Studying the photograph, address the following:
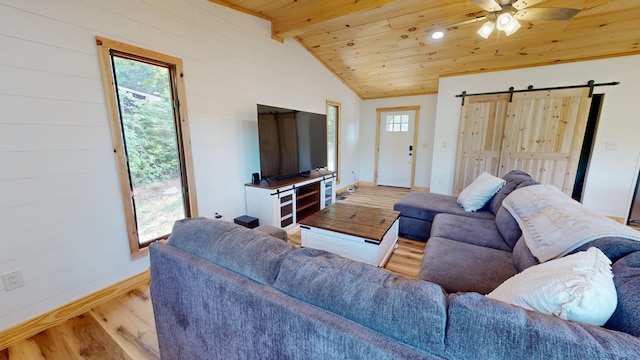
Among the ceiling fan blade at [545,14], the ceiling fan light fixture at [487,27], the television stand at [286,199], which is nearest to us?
the ceiling fan blade at [545,14]

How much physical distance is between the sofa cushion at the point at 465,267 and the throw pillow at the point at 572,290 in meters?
0.47

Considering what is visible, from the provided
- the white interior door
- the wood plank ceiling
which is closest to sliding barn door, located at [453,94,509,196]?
the wood plank ceiling

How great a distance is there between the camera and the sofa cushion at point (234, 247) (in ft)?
2.95

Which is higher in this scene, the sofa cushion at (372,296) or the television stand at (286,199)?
the sofa cushion at (372,296)

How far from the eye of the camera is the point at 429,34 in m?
2.70

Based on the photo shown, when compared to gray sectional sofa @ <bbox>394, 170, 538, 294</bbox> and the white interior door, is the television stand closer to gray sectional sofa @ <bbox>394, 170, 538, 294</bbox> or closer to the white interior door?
gray sectional sofa @ <bbox>394, 170, 538, 294</bbox>

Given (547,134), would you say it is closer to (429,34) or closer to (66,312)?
(429,34)

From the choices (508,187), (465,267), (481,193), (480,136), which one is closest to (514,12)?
(508,187)

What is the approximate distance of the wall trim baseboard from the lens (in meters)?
1.54

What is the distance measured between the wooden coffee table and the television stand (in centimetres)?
67

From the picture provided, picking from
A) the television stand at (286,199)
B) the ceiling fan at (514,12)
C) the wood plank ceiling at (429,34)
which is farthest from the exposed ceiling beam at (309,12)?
the television stand at (286,199)

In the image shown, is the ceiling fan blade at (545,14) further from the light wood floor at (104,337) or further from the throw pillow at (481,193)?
the light wood floor at (104,337)

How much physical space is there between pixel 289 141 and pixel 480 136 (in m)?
3.35

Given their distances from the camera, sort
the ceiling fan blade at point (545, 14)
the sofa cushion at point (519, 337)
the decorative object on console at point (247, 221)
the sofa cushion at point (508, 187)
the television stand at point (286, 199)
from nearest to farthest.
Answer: the sofa cushion at point (519, 337) → the ceiling fan blade at point (545, 14) → the sofa cushion at point (508, 187) → the decorative object on console at point (247, 221) → the television stand at point (286, 199)
